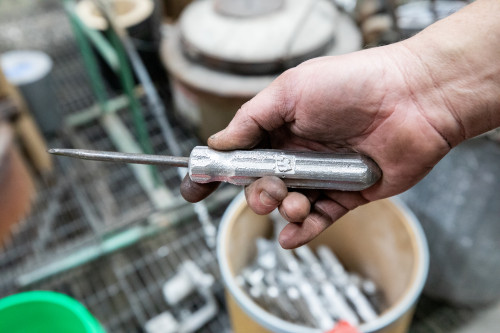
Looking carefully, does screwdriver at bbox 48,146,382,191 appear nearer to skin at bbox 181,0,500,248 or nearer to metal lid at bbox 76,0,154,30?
skin at bbox 181,0,500,248

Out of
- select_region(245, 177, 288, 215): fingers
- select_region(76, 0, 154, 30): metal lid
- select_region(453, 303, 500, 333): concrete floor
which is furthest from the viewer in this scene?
select_region(76, 0, 154, 30): metal lid

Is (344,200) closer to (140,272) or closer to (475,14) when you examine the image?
(475,14)

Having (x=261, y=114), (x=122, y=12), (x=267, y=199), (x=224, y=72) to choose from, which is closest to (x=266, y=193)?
(x=267, y=199)

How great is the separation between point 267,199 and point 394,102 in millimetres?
230

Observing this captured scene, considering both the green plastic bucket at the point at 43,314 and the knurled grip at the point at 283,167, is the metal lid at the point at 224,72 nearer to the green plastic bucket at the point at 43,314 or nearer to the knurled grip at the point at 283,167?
the knurled grip at the point at 283,167

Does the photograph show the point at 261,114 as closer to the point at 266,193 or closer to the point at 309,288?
the point at 266,193

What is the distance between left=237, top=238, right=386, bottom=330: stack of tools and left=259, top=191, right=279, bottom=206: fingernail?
0.33 m

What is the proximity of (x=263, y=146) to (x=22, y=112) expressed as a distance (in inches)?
34.1

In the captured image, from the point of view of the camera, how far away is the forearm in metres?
0.52

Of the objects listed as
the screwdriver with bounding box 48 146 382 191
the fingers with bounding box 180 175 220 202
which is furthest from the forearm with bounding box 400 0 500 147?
the fingers with bounding box 180 175 220 202

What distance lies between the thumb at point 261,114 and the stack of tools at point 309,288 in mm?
343

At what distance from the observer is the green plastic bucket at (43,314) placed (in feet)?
1.76

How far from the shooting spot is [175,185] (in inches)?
48.7

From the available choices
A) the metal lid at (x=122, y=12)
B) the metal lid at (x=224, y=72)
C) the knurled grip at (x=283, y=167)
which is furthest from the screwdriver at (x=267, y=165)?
the metal lid at (x=122, y=12)
